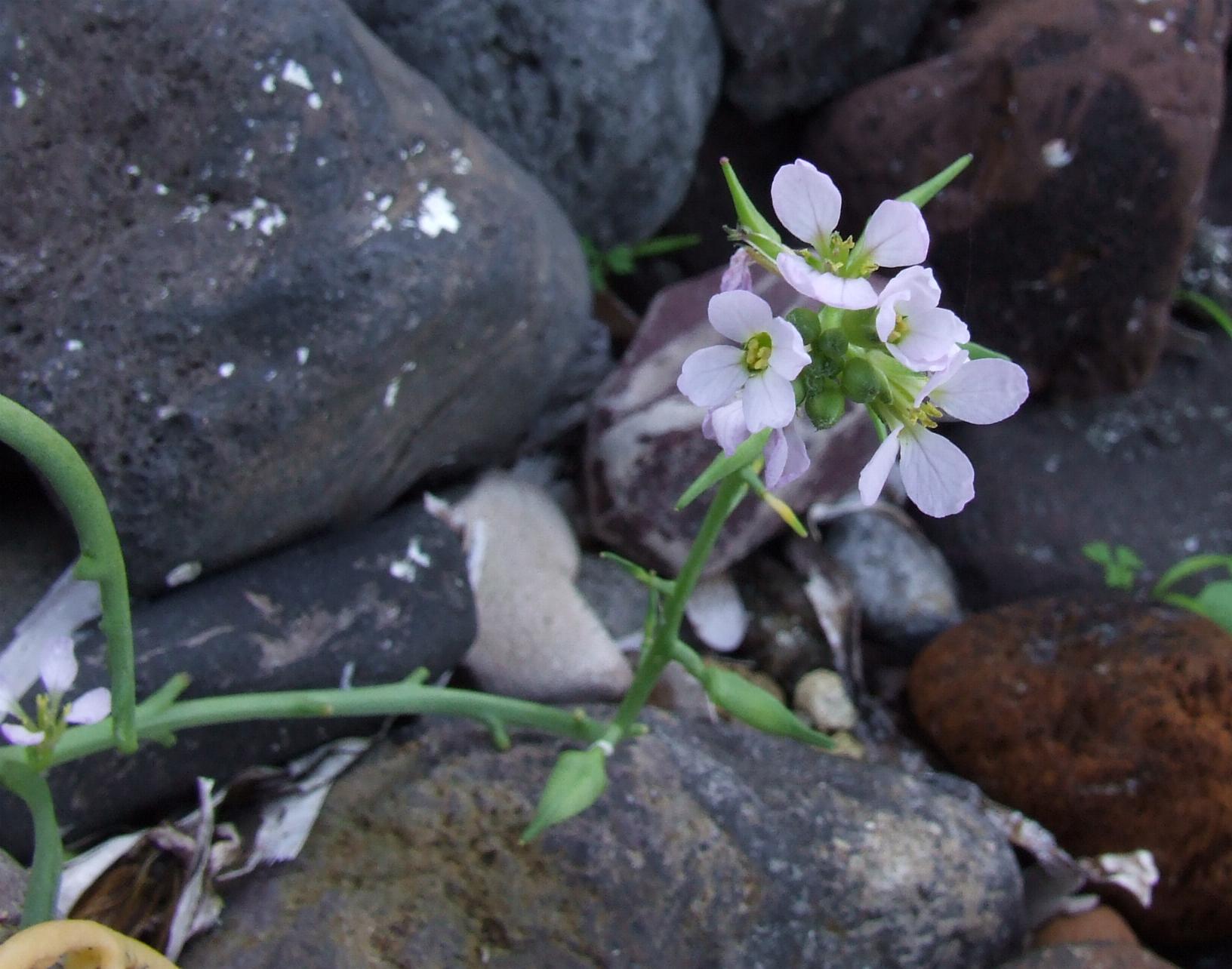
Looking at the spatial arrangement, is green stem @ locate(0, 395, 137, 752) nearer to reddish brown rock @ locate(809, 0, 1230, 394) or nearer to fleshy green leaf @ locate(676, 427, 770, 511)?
fleshy green leaf @ locate(676, 427, 770, 511)

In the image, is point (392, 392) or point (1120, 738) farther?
point (1120, 738)

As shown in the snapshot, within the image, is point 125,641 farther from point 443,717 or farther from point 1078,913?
point 1078,913

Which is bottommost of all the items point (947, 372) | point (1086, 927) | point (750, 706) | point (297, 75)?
point (1086, 927)

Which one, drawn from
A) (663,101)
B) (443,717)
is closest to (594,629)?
(443,717)

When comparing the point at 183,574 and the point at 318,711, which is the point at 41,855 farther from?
the point at 183,574

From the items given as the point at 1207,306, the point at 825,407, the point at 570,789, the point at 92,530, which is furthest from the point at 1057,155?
the point at 92,530

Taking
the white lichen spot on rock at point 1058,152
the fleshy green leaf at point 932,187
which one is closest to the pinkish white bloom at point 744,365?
the fleshy green leaf at point 932,187

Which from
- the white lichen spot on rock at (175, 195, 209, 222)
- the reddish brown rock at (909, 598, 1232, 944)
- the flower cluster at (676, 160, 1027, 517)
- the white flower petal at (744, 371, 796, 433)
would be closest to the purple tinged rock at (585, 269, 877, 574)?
the reddish brown rock at (909, 598, 1232, 944)
